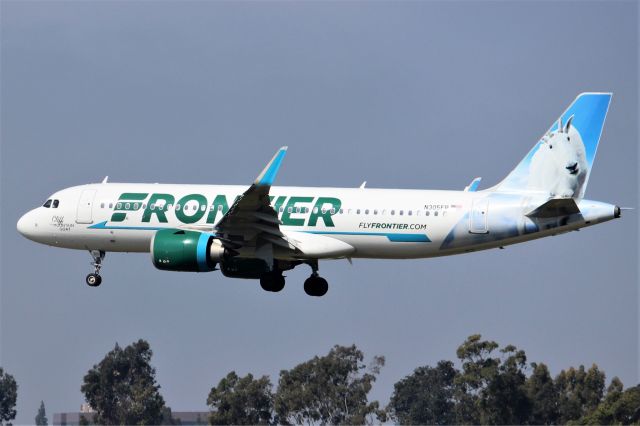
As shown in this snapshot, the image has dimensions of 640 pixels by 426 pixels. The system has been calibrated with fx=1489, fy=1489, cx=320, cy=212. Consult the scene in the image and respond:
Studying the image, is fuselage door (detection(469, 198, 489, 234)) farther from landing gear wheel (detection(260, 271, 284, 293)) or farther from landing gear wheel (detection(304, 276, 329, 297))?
landing gear wheel (detection(260, 271, 284, 293))

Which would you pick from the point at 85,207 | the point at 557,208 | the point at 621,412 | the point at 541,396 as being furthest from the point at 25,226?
the point at 541,396

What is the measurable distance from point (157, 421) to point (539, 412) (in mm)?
26858

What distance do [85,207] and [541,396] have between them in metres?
43.2

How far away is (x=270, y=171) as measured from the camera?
63656 millimetres

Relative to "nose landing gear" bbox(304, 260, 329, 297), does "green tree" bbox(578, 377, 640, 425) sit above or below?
below

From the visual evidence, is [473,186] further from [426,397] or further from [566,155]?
[426,397]

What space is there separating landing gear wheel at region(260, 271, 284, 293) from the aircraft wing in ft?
7.98

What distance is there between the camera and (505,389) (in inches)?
3900

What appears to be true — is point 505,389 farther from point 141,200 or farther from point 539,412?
point 141,200

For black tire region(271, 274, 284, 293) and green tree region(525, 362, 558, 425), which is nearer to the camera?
black tire region(271, 274, 284, 293)

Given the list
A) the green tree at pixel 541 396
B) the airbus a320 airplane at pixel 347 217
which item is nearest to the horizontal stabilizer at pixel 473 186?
the airbus a320 airplane at pixel 347 217

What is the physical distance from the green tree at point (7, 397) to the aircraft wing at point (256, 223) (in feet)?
193

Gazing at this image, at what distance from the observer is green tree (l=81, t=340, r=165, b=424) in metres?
108

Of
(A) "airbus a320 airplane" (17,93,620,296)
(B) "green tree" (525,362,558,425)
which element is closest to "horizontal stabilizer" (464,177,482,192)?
(A) "airbus a320 airplane" (17,93,620,296)
